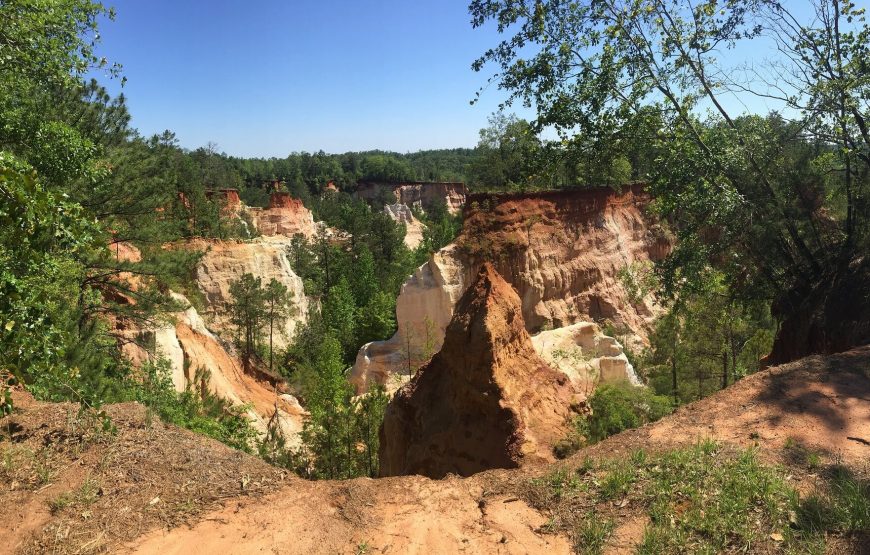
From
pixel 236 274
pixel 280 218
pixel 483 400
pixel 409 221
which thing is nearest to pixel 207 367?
pixel 236 274

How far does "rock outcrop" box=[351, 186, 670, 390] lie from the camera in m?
25.6

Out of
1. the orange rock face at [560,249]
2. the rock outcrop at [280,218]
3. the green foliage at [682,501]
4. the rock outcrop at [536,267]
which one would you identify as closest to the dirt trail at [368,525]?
the green foliage at [682,501]

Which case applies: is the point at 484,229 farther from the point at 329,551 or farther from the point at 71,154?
the point at 329,551

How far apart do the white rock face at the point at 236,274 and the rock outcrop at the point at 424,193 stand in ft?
150

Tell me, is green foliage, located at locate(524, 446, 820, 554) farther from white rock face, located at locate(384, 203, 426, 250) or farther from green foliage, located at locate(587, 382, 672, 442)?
white rock face, located at locate(384, 203, 426, 250)

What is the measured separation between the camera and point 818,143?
9.93m

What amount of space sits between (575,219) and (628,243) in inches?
164

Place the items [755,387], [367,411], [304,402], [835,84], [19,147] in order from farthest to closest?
[304,402]
[367,411]
[19,147]
[835,84]
[755,387]

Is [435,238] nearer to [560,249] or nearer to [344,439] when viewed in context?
[560,249]

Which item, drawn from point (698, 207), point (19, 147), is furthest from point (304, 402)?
point (698, 207)

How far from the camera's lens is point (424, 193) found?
82.9 meters

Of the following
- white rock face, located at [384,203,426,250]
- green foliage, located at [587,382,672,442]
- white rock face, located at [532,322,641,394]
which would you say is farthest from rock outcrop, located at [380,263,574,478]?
white rock face, located at [384,203,426,250]

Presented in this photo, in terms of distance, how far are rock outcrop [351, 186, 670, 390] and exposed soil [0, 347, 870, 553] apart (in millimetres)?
17866

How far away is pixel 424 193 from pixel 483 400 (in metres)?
75.4
